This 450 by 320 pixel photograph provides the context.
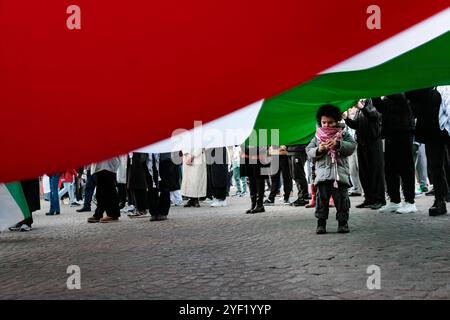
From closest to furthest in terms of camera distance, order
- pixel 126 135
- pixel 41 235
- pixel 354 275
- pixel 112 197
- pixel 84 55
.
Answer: pixel 84 55 → pixel 126 135 → pixel 354 275 → pixel 41 235 → pixel 112 197

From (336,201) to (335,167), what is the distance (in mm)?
372

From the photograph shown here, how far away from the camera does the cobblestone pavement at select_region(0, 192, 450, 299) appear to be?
289 cm

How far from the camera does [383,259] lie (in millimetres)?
3646

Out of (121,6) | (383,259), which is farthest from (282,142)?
(121,6)

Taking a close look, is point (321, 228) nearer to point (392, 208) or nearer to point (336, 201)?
point (336, 201)

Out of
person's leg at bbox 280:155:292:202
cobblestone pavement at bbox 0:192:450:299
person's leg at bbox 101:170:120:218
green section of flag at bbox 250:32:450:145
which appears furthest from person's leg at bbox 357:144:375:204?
person's leg at bbox 101:170:120:218

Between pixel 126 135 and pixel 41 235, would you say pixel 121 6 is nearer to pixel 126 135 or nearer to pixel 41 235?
pixel 126 135

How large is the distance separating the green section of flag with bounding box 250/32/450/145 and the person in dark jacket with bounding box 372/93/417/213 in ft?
5.42

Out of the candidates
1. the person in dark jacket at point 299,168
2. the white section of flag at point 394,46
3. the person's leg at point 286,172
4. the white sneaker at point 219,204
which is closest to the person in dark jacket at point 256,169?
the person in dark jacket at point 299,168

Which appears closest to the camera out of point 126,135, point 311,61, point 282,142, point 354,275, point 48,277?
point 126,135

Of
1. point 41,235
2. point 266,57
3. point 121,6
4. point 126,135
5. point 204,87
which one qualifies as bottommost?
point 41,235

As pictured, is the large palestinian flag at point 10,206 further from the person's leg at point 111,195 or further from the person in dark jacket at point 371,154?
the person in dark jacket at point 371,154

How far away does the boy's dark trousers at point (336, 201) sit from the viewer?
17.0 ft
